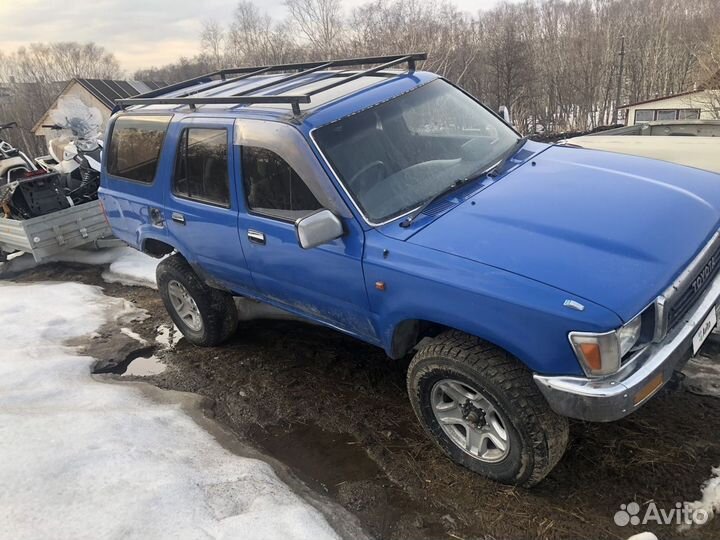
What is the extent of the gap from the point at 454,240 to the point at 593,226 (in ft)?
2.21

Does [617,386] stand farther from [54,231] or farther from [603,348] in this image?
[54,231]

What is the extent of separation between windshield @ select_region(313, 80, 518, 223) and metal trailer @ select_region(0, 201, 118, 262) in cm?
582

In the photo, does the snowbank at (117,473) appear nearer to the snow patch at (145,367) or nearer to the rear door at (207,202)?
the snow patch at (145,367)

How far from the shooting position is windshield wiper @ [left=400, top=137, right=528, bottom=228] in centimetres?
293

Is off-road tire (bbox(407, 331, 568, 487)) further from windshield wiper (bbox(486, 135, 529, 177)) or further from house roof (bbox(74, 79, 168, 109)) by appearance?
house roof (bbox(74, 79, 168, 109))

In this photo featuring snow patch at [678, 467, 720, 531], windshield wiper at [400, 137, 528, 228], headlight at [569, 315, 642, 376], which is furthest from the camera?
windshield wiper at [400, 137, 528, 228]

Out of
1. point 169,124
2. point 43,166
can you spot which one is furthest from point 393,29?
point 169,124

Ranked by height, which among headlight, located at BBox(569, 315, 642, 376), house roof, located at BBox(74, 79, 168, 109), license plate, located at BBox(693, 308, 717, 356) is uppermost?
house roof, located at BBox(74, 79, 168, 109)

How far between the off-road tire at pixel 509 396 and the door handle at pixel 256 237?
1304mm

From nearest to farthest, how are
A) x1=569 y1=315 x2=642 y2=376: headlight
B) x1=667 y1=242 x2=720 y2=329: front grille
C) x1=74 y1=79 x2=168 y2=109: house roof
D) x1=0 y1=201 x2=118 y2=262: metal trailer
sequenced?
1. x1=569 y1=315 x2=642 y2=376: headlight
2. x1=667 y1=242 x2=720 y2=329: front grille
3. x1=0 y1=201 x2=118 y2=262: metal trailer
4. x1=74 y1=79 x2=168 y2=109: house roof

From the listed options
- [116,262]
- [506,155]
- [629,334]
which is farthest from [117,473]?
[116,262]

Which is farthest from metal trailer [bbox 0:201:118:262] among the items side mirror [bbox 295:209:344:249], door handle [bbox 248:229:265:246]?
side mirror [bbox 295:209:344:249]

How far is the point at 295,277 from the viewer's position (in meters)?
3.40

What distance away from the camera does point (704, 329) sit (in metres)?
2.63
